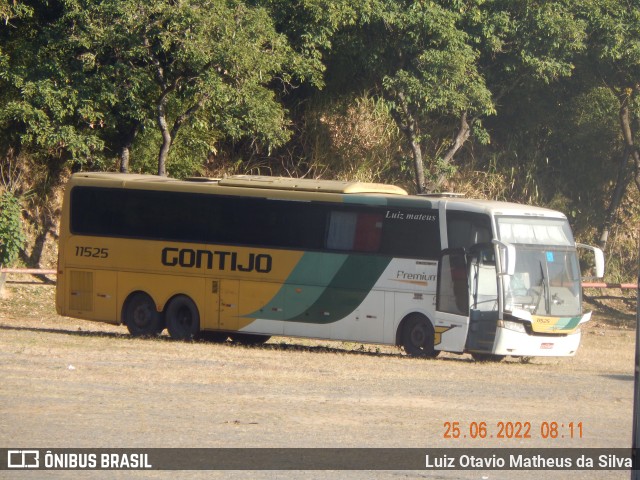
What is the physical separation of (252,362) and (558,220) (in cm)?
668

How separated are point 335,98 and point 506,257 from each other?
16.5m

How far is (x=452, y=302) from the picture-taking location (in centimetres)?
1927

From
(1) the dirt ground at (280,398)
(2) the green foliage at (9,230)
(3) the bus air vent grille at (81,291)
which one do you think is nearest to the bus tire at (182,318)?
(1) the dirt ground at (280,398)

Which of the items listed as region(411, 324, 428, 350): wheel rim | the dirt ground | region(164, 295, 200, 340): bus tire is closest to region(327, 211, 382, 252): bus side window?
region(411, 324, 428, 350): wheel rim

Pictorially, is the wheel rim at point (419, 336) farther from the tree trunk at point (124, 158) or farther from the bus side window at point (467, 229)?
the tree trunk at point (124, 158)

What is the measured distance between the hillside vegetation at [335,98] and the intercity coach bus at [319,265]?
528 cm

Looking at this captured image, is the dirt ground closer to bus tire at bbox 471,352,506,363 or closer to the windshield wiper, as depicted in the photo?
bus tire at bbox 471,352,506,363

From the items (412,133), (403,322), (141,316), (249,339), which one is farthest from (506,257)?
(412,133)

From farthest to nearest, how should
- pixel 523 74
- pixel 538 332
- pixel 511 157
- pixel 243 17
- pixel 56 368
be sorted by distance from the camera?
pixel 511 157, pixel 523 74, pixel 243 17, pixel 538 332, pixel 56 368

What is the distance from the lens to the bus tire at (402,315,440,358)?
64.2 ft

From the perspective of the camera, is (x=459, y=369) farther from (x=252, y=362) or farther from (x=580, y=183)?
(x=580, y=183)

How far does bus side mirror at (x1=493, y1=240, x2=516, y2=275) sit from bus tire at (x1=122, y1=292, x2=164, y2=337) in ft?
23.3

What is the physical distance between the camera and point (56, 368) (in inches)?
606

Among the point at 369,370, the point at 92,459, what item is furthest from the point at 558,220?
the point at 92,459
